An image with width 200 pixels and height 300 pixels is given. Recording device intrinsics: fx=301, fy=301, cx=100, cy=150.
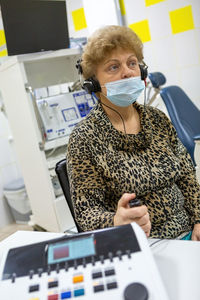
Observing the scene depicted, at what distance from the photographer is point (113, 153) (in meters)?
1.12

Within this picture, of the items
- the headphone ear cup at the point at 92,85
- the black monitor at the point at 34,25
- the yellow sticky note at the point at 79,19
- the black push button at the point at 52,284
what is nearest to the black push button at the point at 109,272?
the black push button at the point at 52,284

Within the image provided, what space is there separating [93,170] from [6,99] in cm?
196

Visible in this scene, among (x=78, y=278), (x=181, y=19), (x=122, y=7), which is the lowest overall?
(x=78, y=278)

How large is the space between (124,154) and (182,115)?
1.48 meters

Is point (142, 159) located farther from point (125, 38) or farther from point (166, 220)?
point (125, 38)

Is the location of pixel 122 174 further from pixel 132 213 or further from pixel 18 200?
pixel 18 200

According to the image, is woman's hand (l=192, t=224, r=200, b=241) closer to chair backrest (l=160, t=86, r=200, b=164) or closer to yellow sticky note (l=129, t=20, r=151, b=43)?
chair backrest (l=160, t=86, r=200, b=164)

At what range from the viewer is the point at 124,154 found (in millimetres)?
1147

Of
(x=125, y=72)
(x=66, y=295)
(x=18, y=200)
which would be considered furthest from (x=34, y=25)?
(x=66, y=295)

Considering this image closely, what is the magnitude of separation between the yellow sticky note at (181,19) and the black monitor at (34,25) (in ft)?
3.51

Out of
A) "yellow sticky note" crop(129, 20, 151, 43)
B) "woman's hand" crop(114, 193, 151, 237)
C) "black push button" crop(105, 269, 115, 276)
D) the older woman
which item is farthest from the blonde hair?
"yellow sticky note" crop(129, 20, 151, 43)

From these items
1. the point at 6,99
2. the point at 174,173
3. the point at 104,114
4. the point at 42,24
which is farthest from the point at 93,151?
the point at 6,99

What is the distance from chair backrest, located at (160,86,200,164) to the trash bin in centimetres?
188

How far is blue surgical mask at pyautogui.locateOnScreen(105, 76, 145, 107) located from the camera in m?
1.19
